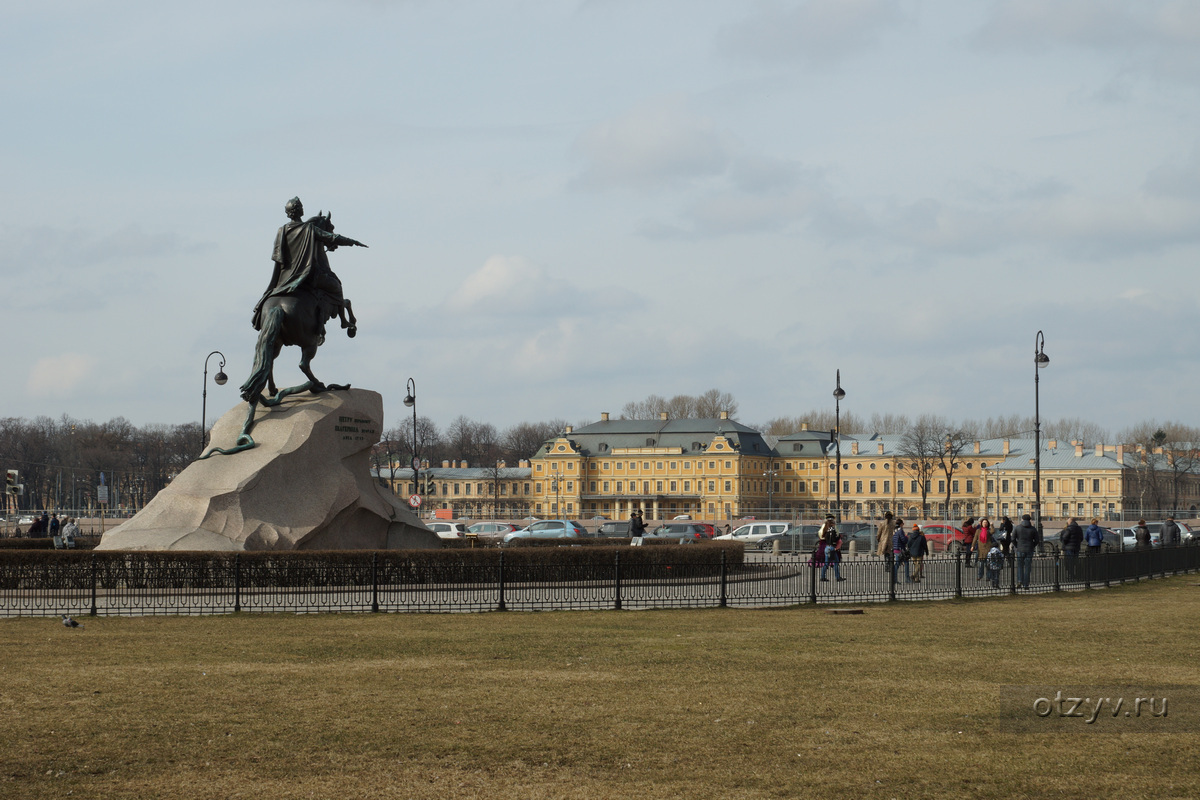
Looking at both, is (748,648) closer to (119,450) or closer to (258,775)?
(258,775)

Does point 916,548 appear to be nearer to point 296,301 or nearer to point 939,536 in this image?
point 296,301

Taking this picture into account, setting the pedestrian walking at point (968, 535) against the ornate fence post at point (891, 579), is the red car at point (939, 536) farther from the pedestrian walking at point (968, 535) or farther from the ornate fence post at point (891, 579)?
the ornate fence post at point (891, 579)

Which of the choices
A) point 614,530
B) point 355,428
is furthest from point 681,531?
point 355,428

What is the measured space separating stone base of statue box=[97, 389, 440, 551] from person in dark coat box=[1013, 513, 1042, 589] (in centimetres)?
1276

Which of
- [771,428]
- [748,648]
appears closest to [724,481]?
[771,428]

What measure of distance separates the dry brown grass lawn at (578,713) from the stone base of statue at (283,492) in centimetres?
552

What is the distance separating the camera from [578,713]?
10.1 m

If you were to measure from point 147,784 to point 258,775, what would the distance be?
66 centimetres

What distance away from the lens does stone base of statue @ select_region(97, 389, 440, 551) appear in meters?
22.2

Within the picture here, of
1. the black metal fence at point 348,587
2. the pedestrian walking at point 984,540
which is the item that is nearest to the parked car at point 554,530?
the pedestrian walking at point 984,540

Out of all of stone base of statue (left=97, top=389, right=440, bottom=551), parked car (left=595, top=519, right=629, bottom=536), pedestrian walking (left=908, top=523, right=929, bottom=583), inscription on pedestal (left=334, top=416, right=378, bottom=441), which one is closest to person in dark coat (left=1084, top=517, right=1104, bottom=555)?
pedestrian walking (left=908, top=523, right=929, bottom=583)

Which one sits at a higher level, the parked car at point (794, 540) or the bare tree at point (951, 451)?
the bare tree at point (951, 451)

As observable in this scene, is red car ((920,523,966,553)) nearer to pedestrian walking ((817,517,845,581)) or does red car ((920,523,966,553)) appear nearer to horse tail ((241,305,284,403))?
pedestrian walking ((817,517,845,581))

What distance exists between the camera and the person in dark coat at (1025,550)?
25.4 meters
